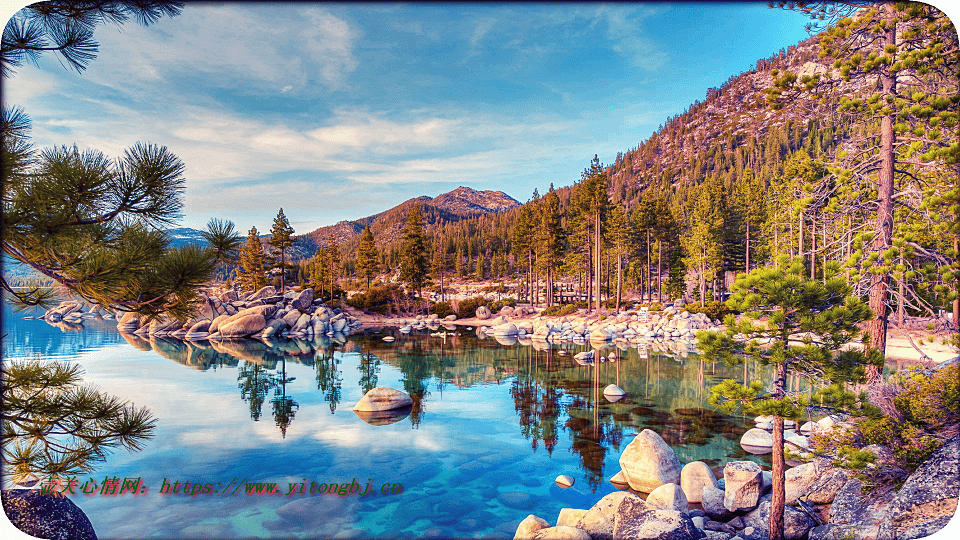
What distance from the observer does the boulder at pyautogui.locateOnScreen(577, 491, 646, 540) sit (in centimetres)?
513

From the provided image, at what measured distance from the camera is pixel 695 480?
6.51 m

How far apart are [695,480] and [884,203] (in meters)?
4.67

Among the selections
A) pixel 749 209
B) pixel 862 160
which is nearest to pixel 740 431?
pixel 862 160

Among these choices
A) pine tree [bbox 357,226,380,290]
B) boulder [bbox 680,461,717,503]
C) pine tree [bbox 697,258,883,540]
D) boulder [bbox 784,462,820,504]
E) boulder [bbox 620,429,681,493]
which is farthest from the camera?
pine tree [bbox 357,226,380,290]

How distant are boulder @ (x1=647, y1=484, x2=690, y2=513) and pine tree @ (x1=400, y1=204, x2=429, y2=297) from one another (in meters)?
35.9

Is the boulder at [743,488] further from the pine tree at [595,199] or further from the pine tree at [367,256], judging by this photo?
the pine tree at [367,256]

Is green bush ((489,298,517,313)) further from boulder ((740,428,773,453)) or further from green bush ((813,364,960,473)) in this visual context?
green bush ((813,364,960,473))

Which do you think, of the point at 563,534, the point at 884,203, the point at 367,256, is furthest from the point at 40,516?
the point at 367,256

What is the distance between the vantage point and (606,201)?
117 ft

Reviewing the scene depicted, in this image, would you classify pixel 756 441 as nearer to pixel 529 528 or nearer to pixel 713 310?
pixel 529 528

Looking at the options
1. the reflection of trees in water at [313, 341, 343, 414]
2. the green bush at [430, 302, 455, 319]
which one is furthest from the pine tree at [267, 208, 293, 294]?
the reflection of trees in water at [313, 341, 343, 414]

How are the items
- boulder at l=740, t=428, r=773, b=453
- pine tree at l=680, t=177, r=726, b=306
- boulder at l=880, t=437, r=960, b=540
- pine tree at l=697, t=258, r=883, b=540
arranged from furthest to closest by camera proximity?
pine tree at l=680, t=177, r=726, b=306 < boulder at l=740, t=428, r=773, b=453 < pine tree at l=697, t=258, r=883, b=540 < boulder at l=880, t=437, r=960, b=540

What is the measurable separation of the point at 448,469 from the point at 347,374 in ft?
31.4

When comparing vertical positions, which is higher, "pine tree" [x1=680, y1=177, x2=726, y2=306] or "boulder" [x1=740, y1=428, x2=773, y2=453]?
"pine tree" [x1=680, y1=177, x2=726, y2=306]
